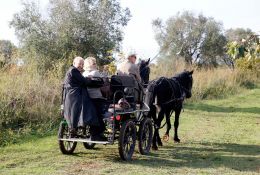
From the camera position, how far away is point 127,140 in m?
8.47

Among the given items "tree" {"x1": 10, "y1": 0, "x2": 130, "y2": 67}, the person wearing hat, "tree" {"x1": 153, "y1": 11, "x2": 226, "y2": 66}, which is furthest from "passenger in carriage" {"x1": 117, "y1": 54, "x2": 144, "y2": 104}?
"tree" {"x1": 153, "y1": 11, "x2": 226, "y2": 66}

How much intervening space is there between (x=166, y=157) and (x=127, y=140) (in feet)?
3.23

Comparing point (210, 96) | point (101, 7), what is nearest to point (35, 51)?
point (101, 7)

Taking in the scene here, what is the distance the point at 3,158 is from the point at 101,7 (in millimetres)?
11227

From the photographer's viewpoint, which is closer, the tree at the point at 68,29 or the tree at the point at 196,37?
the tree at the point at 68,29

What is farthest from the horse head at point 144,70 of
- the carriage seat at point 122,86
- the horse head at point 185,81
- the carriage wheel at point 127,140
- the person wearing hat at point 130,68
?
the carriage wheel at point 127,140

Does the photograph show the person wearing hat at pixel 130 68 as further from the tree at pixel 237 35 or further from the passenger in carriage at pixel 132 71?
the tree at pixel 237 35

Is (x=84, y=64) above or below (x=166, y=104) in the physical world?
above

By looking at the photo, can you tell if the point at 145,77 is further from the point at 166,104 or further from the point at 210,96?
the point at 210,96

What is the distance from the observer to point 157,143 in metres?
10.4

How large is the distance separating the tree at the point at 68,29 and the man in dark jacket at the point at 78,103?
930 centimetres

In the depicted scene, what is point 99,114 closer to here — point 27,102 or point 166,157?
point 166,157

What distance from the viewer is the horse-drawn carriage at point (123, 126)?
8055mm

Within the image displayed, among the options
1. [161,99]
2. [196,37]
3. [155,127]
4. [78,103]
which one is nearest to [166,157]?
[155,127]
